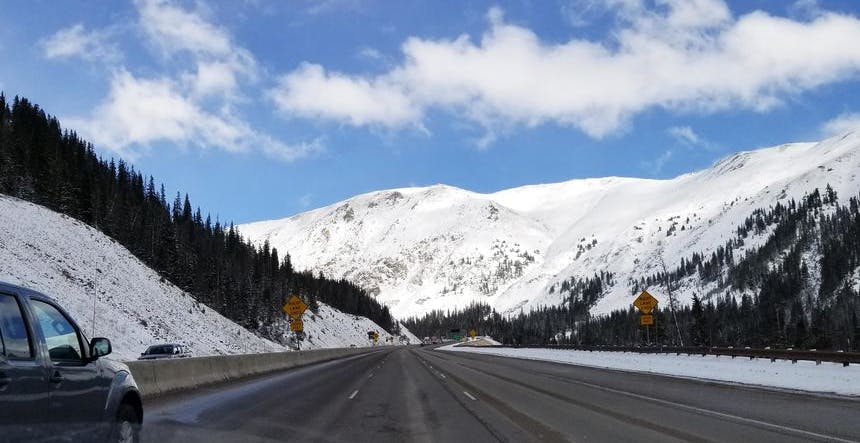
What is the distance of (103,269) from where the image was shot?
5244 centimetres

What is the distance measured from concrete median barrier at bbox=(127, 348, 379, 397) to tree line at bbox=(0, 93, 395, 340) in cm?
4575

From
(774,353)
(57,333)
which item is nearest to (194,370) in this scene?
(57,333)

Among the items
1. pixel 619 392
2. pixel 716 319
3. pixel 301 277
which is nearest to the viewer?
pixel 619 392

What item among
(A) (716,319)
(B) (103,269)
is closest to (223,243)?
(B) (103,269)

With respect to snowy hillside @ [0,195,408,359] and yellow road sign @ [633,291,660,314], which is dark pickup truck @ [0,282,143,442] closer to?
snowy hillside @ [0,195,408,359]

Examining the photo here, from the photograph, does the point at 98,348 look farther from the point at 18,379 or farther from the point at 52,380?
the point at 18,379

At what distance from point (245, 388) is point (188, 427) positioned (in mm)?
9637

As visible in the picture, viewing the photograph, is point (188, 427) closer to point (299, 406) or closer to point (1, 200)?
point (299, 406)

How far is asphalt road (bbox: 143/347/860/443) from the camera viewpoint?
10.3 meters

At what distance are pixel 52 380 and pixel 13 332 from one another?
0.54 metres

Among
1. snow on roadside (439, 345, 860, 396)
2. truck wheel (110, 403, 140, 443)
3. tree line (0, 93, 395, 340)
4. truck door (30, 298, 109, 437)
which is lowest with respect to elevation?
snow on roadside (439, 345, 860, 396)

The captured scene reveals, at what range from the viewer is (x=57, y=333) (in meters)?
6.09

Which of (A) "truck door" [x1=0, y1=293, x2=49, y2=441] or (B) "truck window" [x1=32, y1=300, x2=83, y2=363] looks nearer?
(A) "truck door" [x1=0, y1=293, x2=49, y2=441]

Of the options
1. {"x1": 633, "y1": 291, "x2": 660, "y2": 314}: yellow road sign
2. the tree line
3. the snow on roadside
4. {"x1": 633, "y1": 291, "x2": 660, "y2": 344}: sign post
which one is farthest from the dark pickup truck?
the tree line
